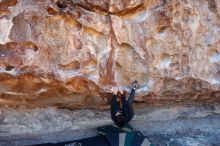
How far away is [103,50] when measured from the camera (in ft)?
2.76

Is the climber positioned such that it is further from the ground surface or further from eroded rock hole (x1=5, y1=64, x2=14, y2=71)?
eroded rock hole (x1=5, y1=64, x2=14, y2=71)

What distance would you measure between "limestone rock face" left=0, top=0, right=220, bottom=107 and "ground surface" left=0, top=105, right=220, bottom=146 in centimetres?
3

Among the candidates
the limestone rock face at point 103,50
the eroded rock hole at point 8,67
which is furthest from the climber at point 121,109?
the eroded rock hole at point 8,67

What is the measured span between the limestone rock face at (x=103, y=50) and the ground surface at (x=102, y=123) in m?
0.03

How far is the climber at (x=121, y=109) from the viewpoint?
0.84 m

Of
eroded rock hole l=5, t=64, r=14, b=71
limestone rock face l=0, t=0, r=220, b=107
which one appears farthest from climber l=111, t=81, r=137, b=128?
eroded rock hole l=5, t=64, r=14, b=71

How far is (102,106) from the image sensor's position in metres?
0.90

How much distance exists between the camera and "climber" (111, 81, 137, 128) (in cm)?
84

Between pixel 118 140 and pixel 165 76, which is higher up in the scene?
pixel 165 76

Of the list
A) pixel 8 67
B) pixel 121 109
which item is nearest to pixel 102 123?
pixel 121 109

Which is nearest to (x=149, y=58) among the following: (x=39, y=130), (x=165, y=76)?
(x=165, y=76)

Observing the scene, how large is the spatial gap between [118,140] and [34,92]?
0.67ft

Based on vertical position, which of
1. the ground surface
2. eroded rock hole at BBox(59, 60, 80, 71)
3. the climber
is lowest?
the ground surface

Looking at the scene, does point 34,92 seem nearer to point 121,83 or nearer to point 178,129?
point 121,83
